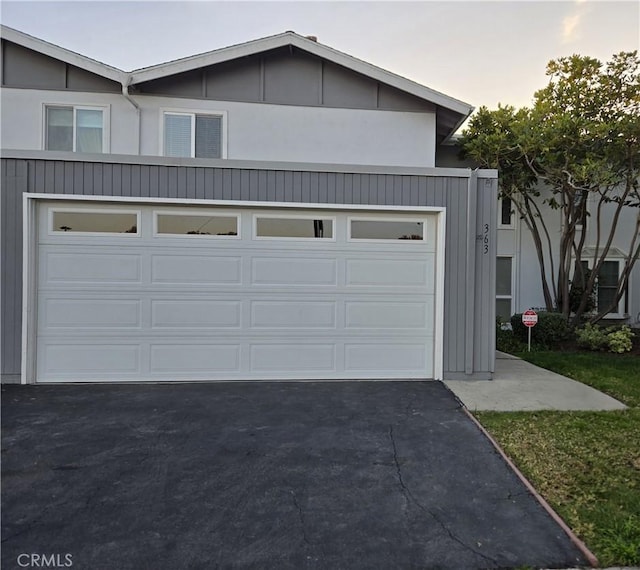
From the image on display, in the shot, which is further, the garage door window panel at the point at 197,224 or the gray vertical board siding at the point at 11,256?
the garage door window panel at the point at 197,224

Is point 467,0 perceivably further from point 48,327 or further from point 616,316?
point 48,327

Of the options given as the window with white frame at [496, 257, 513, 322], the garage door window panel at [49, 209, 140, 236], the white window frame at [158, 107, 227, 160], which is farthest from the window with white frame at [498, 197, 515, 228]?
the garage door window panel at [49, 209, 140, 236]

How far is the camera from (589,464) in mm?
3557

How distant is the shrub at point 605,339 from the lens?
29.1 ft

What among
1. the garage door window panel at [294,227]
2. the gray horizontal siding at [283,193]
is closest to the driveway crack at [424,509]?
the gray horizontal siding at [283,193]

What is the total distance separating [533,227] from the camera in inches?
424

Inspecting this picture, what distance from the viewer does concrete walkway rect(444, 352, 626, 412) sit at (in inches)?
200

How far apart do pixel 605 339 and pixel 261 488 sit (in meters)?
8.97

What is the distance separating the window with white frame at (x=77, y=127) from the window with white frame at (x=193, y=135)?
129 centimetres

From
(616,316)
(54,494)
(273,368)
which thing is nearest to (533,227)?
(616,316)

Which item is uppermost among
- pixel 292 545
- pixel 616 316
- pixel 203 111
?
pixel 203 111

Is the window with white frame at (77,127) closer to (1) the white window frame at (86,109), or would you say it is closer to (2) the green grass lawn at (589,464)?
(1) the white window frame at (86,109)

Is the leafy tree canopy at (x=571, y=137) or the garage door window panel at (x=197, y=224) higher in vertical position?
the leafy tree canopy at (x=571, y=137)

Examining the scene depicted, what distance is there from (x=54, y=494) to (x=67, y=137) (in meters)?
7.70
